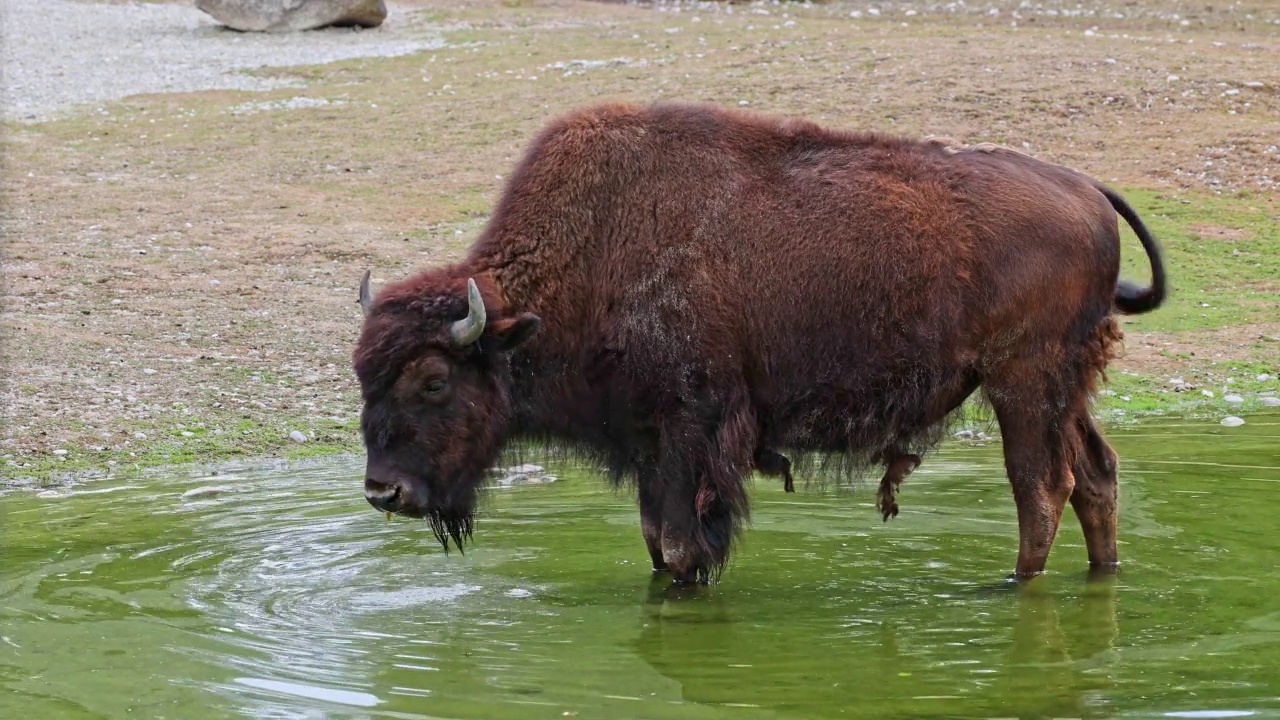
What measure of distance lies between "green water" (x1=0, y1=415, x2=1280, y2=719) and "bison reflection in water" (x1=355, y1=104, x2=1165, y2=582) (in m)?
0.47

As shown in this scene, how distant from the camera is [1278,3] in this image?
78.6ft

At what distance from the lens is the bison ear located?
6465 mm

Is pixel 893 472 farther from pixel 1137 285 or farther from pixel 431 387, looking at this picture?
pixel 431 387

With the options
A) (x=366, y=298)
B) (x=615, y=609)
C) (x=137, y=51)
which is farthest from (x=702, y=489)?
(x=137, y=51)

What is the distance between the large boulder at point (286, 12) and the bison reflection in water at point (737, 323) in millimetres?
18521

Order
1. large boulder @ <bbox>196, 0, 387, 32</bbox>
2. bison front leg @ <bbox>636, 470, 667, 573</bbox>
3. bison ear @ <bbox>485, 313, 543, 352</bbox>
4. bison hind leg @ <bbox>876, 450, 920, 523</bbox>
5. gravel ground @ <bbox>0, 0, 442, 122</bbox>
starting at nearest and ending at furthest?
1. bison ear @ <bbox>485, 313, 543, 352</bbox>
2. bison front leg @ <bbox>636, 470, 667, 573</bbox>
3. bison hind leg @ <bbox>876, 450, 920, 523</bbox>
4. gravel ground @ <bbox>0, 0, 442, 122</bbox>
5. large boulder @ <bbox>196, 0, 387, 32</bbox>

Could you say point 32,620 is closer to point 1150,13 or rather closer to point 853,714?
point 853,714

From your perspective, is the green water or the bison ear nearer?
the green water

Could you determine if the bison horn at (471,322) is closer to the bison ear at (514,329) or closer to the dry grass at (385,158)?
the bison ear at (514,329)

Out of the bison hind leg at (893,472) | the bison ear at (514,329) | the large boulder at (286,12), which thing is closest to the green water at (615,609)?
the bison hind leg at (893,472)

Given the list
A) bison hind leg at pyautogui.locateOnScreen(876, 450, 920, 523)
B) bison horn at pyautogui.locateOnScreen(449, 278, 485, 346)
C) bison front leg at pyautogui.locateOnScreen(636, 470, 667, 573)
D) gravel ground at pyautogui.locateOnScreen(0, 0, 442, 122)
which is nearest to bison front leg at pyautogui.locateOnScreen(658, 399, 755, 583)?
bison front leg at pyautogui.locateOnScreen(636, 470, 667, 573)

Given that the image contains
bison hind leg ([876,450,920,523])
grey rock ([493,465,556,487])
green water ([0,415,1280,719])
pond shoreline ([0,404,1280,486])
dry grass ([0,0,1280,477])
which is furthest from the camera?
dry grass ([0,0,1280,477])

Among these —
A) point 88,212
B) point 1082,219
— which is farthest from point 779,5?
point 1082,219

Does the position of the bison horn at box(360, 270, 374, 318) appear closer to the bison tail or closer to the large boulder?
the bison tail
